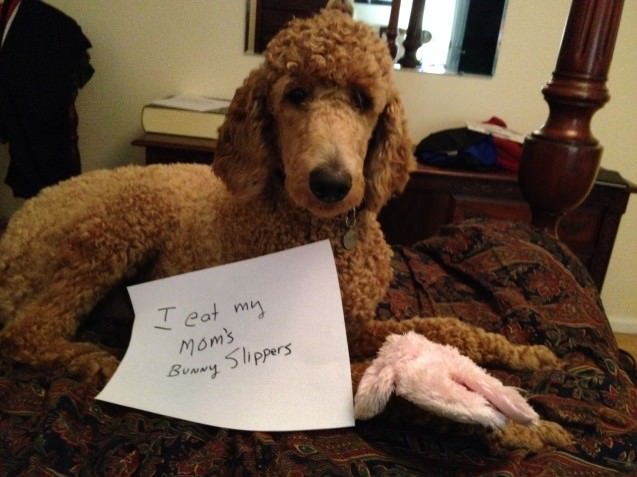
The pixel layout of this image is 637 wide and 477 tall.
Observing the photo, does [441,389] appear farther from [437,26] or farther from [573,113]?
[437,26]

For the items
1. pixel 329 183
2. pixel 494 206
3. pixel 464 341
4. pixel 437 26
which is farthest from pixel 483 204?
pixel 329 183

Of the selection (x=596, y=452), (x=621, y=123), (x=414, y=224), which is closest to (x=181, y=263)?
(x=596, y=452)

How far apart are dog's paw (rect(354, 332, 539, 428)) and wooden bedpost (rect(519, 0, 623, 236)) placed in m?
0.59

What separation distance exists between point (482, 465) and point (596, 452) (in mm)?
170

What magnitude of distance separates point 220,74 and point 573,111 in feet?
4.49

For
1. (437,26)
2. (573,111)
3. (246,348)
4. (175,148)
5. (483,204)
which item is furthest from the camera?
(437,26)

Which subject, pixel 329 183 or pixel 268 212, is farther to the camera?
pixel 268 212

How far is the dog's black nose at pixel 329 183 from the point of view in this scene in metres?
0.69

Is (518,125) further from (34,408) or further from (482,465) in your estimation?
(34,408)

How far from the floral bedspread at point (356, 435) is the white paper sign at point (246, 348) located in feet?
0.08

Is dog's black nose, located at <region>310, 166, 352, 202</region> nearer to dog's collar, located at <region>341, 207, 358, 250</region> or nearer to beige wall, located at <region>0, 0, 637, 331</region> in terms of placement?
dog's collar, located at <region>341, 207, 358, 250</region>

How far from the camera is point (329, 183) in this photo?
0.69m

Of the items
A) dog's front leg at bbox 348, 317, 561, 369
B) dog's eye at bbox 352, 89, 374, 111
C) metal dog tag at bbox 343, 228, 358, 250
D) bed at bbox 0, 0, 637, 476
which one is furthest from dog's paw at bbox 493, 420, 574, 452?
dog's eye at bbox 352, 89, 374, 111

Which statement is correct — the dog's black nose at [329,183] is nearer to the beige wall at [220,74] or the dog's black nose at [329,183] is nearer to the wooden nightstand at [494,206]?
the wooden nightstand at [494,206]
